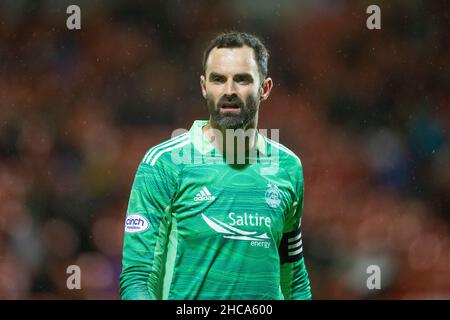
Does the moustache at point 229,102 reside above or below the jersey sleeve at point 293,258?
above

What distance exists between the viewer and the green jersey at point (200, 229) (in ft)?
10.7

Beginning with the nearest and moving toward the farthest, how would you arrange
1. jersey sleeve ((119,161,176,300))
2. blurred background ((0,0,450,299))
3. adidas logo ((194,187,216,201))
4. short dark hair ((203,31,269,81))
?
jersey sleeve ((119,161,176,300)) < adidas logo ((194,187,216,201)) < short dark hair ((203,31,269,81)) < blurred background ((0,0,450,299))

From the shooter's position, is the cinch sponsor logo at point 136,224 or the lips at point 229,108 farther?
the lips at point 229,108

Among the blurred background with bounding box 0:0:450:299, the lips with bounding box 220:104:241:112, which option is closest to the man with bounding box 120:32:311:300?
the lips with bounding box 220:104:241:112

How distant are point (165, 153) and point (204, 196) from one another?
25 centimetres

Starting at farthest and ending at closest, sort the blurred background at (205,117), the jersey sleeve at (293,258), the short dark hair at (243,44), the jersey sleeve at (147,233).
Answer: the blurred background at (205,117) → the jersey sleeve at (293,258) → the short dark hair at (243,44) → the jersey sleeve at (147,233)

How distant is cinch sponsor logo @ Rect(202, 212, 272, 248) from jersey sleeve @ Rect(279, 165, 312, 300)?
0.72 ft

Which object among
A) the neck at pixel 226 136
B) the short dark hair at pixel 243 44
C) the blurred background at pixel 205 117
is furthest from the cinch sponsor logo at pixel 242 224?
the blurred background at pixel 205 117

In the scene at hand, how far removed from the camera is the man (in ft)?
10.8

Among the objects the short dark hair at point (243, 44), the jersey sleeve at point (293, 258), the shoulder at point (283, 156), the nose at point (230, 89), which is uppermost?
the short dark hair at point (243, 44)

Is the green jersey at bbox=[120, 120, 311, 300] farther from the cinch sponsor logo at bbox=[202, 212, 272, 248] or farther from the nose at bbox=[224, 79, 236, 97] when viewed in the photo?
the nose at bbox=[224, 79, 236, 97]

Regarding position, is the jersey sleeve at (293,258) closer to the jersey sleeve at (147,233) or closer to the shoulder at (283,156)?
the shoulder at (283,156)

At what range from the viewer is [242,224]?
10.9ft

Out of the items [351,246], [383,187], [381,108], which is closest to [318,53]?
[381,108]
